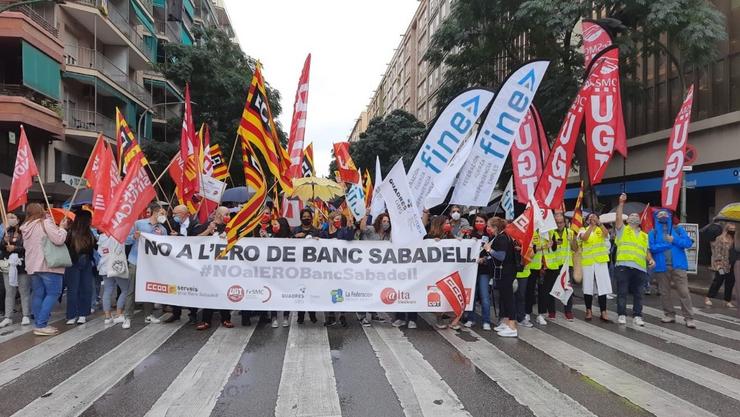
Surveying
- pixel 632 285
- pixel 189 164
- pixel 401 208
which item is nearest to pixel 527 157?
pixel 632 285

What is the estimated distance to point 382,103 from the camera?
387 ft

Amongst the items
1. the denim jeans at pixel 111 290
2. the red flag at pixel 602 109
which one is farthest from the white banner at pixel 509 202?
the denim jeans at pixel 111 290

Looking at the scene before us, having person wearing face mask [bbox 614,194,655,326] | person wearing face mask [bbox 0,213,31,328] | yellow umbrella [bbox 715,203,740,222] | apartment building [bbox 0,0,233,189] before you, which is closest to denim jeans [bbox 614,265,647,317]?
person wearing face mask [bbox 614,194,655,326]

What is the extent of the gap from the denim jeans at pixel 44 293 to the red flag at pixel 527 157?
311 inches

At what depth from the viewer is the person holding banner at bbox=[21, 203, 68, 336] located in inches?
294

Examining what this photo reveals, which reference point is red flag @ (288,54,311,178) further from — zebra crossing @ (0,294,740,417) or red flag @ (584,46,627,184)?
red flag @ (584,46,627,184)

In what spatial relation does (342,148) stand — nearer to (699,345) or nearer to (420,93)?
(699,345)

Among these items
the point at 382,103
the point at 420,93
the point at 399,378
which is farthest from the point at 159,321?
the point at 382,103

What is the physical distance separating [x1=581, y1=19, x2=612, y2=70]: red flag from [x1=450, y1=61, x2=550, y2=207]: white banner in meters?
3.70

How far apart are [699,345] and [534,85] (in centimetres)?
477

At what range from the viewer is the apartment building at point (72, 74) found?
21.1 meters

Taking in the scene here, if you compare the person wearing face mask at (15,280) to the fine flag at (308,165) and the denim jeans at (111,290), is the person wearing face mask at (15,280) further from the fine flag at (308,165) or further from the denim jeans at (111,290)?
the fine flag at (308,165)

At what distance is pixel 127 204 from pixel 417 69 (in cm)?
7161

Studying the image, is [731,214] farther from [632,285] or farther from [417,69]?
[417,69]
